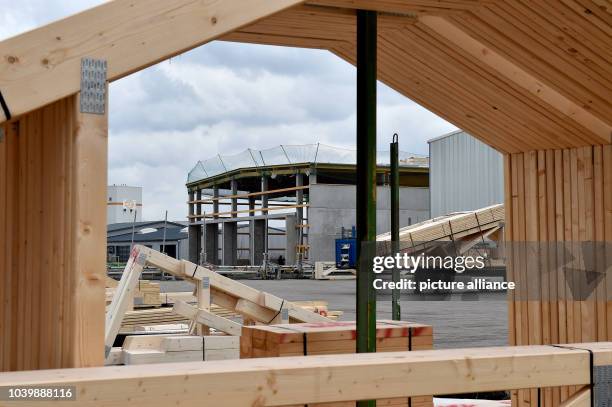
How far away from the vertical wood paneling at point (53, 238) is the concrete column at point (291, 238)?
134 ft

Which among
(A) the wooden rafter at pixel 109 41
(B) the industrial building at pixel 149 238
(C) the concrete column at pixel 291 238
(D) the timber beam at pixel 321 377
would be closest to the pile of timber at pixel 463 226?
(C) the concrete column at pixel 291 238

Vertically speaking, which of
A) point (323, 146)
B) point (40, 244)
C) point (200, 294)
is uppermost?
point (323, 146)

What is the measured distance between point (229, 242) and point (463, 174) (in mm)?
17143

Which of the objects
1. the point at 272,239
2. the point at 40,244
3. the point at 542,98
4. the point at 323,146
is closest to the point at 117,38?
the point at 40,244

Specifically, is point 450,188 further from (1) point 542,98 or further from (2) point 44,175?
(2) point 44,175

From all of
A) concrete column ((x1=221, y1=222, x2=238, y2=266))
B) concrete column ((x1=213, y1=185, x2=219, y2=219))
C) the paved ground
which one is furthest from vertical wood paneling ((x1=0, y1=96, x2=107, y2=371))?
concrete column ((x1=213, y1=185, x2=219, y2=219))

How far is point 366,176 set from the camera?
245 inches

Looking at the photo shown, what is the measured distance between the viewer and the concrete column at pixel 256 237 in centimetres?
4688

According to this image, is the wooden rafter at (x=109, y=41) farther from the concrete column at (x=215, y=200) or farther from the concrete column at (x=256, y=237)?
the concrete column at (x=215, y=200)

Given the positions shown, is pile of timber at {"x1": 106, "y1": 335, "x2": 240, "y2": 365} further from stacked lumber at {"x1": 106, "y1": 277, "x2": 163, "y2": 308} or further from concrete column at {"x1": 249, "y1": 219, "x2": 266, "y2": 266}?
concrete column at {"x1": 249, "y1": 219, "x2": 266, "y2": 266}

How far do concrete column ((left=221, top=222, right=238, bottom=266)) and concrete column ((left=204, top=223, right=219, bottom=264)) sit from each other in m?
1.75

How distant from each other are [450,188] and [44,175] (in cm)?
3544

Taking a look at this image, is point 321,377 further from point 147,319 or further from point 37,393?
point 147,319

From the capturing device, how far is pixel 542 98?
751 cm
